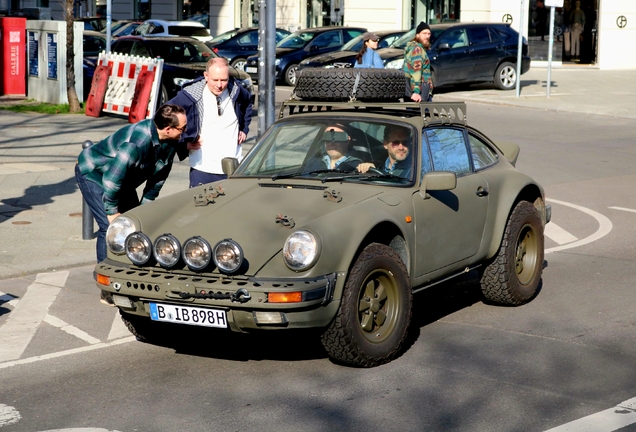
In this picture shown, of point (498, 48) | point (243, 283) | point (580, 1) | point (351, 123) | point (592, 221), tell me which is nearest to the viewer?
point (243, 283)

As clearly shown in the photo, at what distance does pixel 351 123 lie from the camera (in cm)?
690

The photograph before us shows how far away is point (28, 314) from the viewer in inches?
295

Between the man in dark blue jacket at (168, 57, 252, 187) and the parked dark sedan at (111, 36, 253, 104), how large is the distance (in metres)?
12.3

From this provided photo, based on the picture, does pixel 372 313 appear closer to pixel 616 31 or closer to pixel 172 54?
pixel 172 54

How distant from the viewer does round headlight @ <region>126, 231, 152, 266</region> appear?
5938 millimetres

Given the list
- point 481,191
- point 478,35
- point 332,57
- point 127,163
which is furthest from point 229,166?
point 478,35

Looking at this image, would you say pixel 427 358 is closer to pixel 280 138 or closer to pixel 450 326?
pixel 450 326

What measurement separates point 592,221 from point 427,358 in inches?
211

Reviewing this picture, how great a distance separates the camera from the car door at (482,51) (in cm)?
2547

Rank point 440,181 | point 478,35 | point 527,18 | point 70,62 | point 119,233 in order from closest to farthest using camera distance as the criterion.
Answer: point 119,233
point 440,181
point 70,62
point 478,35
point 527,18

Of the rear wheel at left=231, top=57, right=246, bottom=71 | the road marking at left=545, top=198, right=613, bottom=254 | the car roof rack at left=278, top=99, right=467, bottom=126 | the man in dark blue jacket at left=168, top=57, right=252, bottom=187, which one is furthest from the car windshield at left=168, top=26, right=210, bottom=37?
the car roof rack at left=278, top=99, right=467, bottom=126

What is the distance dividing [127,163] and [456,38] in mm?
19600

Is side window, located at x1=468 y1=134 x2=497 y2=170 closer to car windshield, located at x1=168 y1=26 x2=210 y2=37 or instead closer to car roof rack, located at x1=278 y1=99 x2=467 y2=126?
car roof rack, located at x1=278 y1=99 x2=467 y2=126

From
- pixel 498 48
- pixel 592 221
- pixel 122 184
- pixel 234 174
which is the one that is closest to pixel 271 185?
pixel 234 174
